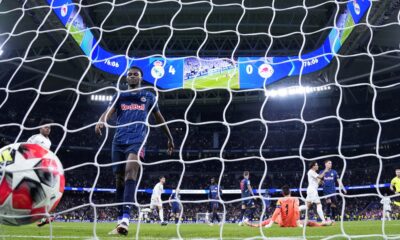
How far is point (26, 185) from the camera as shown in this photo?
2.72m

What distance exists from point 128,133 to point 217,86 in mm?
12834

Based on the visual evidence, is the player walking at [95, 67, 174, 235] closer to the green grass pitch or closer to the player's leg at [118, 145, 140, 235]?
the player's leg at [118, 145, 140, 235]

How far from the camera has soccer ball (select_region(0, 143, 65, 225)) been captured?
270cm

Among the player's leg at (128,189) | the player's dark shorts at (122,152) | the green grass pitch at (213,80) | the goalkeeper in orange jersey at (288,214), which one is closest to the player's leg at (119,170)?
the player's dark shorts at (122,152)

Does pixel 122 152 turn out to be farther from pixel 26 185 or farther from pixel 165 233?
pixel 165 233

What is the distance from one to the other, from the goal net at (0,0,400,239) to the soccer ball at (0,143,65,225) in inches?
408

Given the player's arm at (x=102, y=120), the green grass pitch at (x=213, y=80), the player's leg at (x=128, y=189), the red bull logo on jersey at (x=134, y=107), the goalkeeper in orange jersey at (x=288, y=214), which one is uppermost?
the green grass pitch at (x=213, y=80)

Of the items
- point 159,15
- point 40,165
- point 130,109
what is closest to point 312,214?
point 159,15

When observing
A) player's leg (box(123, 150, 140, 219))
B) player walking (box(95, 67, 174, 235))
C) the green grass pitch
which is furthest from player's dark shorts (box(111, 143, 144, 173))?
the green grass pitch

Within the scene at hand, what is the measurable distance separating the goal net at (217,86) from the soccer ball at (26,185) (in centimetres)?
1037

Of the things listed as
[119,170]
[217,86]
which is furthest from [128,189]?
[217,86]

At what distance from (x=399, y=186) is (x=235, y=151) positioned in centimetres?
1507

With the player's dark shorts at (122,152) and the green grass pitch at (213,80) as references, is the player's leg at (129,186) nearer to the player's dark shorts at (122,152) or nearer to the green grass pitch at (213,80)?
the player's dark shorts at (122,152)

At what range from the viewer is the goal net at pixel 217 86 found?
16.2m
